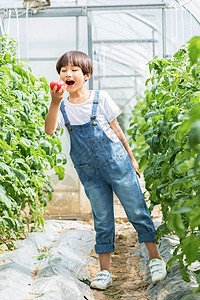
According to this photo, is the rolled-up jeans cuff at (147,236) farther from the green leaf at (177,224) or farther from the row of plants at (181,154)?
the green leaf at (177,224)

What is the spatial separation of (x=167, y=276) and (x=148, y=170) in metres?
0.82

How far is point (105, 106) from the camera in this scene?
10.1 ft

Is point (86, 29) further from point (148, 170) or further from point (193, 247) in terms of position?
point (193, 247)

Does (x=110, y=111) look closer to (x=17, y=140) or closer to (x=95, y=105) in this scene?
(x=95, y=105)

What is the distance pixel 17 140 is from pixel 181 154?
2.14m

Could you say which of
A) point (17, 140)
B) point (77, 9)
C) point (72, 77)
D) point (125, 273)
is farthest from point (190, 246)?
point (77, 9)

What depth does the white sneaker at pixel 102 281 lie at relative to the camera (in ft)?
9.72

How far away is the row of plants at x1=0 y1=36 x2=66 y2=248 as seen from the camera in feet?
10.0

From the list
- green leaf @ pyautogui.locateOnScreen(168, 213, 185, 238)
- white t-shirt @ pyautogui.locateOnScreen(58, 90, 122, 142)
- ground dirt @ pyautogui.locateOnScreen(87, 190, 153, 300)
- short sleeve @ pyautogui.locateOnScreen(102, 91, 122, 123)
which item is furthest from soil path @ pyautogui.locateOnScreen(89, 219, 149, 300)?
green leaf @ pyautogui.locateOnScreen(168, 213, 185, 238)

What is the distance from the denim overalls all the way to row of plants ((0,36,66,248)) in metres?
0.43

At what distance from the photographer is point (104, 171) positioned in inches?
119

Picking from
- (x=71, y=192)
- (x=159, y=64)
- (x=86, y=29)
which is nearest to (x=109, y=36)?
(x=86, y=29)

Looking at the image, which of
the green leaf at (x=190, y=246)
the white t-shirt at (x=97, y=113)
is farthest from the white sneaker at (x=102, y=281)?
the green leaf at (x=190, y=246)

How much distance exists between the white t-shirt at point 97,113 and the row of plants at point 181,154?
0.27 m
